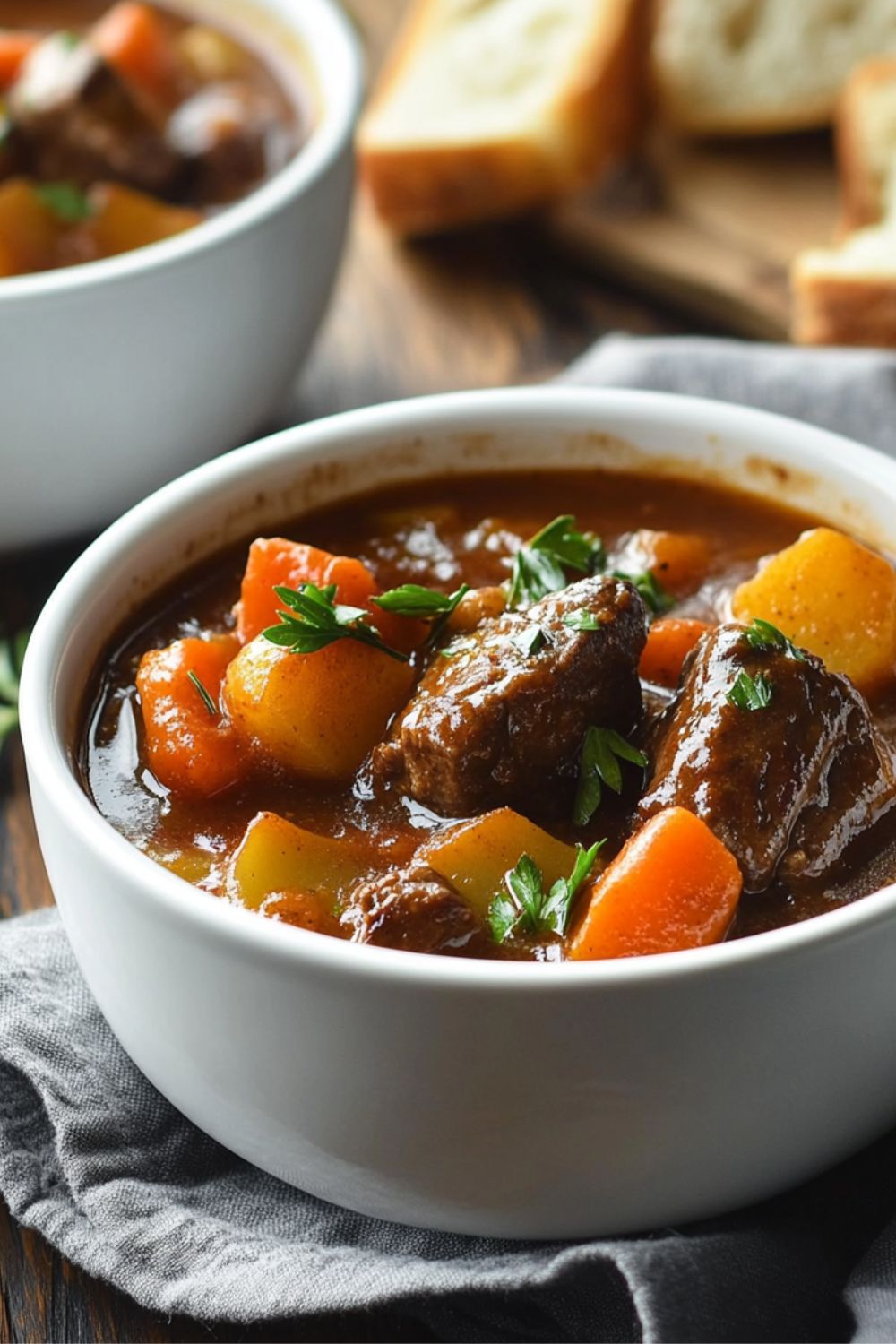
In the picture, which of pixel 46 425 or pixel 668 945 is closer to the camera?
pixel 668 945

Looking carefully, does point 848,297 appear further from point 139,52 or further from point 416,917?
point 416,917

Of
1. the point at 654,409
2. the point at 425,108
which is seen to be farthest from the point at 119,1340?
the point at 425,108

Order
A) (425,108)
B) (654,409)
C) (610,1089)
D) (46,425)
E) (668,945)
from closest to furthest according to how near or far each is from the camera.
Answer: (610,1089)
(668,945)
(654,409)
(46,425)
(425,108)

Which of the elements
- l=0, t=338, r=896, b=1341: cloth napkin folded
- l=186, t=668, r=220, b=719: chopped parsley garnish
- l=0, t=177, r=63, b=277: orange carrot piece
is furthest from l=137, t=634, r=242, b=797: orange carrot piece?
l=0, t=177, r=63, b=277: orange carrot piece

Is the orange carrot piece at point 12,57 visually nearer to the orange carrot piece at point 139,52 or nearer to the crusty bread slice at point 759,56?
the orange carrot piece at point 139,52

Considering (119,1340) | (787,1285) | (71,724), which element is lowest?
(119,1340)

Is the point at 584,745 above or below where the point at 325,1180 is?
above

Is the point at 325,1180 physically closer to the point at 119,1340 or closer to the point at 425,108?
the point at 119,1340

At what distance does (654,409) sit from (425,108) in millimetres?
2325

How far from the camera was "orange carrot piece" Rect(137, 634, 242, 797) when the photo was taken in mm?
2695

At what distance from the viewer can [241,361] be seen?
418cm

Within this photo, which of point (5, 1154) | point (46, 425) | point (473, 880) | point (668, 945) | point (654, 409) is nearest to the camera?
point (668, 945)

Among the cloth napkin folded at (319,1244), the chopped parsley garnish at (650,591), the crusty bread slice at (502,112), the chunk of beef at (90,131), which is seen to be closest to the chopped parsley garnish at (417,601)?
the chopped parsley garnish at (650,591)

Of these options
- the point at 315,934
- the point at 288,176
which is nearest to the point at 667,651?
the point at 315,934
